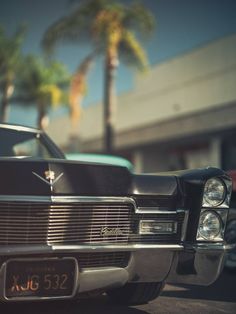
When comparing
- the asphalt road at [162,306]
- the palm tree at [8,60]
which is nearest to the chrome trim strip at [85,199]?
the asphalt road at [162,306]

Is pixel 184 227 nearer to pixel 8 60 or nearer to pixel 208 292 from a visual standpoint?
pixel 208 292

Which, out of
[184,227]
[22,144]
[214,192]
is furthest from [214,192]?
[22,144]

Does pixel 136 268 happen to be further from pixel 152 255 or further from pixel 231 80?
pixel 231 80

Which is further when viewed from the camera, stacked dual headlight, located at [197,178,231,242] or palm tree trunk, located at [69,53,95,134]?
palm tree trunk, located at [69,53,95,134]

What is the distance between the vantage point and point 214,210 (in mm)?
3832

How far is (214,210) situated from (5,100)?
23531 millimetres

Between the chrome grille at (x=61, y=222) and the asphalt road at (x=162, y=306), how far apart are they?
33.6 inches

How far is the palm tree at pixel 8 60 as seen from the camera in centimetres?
2542

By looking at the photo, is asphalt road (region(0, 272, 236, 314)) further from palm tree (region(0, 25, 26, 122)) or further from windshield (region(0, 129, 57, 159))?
palm tree (region(0, 25, 26, 122))

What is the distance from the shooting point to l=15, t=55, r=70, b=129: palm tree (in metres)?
28.3

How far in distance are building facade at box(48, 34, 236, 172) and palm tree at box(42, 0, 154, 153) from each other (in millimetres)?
4913

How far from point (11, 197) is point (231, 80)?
912 inches

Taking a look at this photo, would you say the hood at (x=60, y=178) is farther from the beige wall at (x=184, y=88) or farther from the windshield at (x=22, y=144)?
the beige wall at (x=184, y=88)

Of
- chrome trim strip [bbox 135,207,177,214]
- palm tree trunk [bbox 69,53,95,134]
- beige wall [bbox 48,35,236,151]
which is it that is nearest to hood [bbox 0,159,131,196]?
chrome trim strip [bbox 135,207,177,214]
